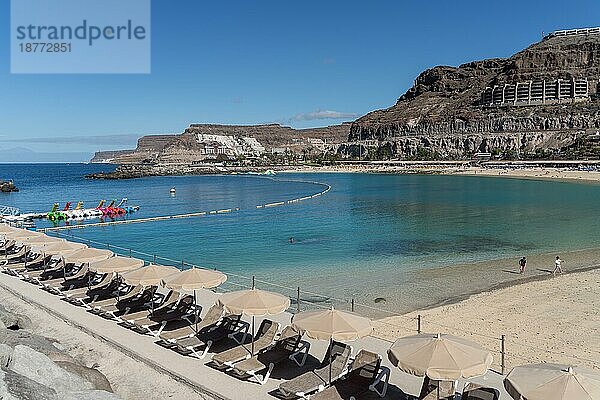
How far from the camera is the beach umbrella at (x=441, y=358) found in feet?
25.8

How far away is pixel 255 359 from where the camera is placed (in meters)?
10.7

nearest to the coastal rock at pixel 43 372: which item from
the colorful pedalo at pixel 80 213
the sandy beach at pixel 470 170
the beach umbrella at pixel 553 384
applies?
the beach umbrella at pixel 553 384

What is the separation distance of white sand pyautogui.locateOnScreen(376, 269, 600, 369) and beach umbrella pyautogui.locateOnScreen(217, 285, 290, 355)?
13.7 feet

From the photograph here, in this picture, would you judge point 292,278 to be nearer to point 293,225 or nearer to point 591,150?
point 293,225

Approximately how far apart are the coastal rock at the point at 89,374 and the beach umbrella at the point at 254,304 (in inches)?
109

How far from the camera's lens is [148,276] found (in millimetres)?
13648

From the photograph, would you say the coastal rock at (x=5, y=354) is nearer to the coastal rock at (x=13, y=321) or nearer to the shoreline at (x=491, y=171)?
the coastal rock at (x=13, y=321)

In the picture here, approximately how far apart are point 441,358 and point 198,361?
18.1 feet

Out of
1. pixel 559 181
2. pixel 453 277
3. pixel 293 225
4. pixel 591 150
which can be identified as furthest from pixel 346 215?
pixel 591 150

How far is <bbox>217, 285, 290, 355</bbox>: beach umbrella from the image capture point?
10719 millimetres

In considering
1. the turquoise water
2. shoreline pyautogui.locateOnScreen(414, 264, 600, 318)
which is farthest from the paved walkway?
the turquoise water

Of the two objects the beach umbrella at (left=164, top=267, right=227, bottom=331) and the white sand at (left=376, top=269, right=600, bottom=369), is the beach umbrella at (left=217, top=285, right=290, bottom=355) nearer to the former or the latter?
the beach umbrella at (left=164, top=267, right=227, bottom=331)

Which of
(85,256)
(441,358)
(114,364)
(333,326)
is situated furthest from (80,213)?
(441,358)

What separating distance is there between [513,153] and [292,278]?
6073 inches
